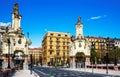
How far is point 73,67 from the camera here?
90.6 meters

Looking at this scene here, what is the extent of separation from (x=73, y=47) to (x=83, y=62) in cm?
588

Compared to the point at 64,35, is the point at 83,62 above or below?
below

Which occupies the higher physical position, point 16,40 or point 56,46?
point 56,46

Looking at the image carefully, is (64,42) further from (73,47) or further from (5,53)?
(5,53)

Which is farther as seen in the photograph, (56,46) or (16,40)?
(56,46)

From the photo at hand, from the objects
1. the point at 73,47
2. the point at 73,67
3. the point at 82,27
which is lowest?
the point at 73,67

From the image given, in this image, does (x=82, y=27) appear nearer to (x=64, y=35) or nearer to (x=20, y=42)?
(x=20, y=42)

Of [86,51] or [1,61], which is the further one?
[86,51]

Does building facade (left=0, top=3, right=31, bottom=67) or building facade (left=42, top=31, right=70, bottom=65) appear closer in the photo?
building facade (left=0, top=3, right=31, bottom=67)

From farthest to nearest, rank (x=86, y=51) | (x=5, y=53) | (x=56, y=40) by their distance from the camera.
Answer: (x=56, y=40) → (x=86, y=51) → (x=5, y=53)

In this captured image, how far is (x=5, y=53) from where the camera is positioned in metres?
74.7

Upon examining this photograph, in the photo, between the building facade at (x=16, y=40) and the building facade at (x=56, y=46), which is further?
the building facade at (x=56, y=46)

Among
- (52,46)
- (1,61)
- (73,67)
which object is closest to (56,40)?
(52,46)

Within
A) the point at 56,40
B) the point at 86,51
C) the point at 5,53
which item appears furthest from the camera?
the point at 56,40
